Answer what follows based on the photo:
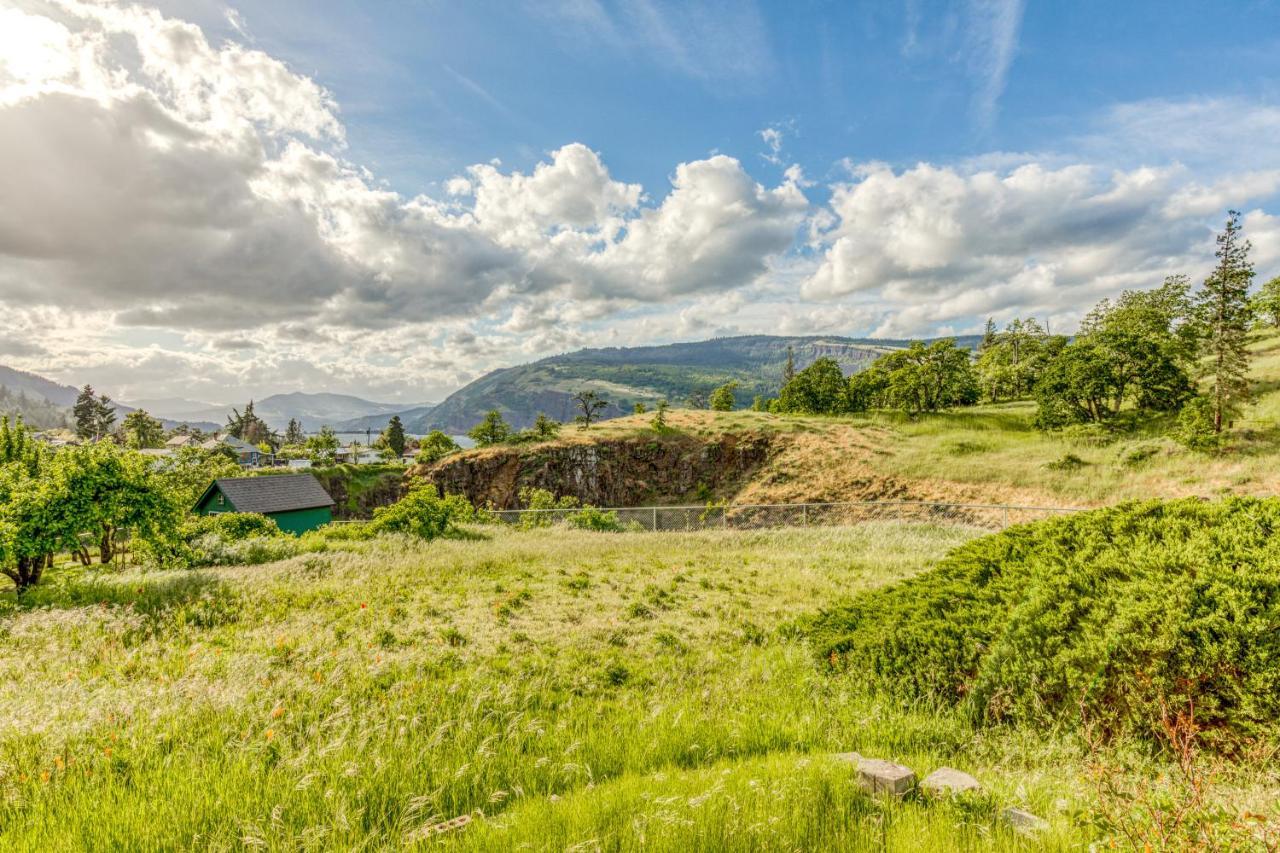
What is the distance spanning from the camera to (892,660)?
602 cm

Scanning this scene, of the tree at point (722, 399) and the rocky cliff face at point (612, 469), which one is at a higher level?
the tree at point (722, 399)

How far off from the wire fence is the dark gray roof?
15.5 meters

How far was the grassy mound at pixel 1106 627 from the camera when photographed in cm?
427

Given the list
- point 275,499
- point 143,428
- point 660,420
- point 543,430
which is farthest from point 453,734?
point 143,428

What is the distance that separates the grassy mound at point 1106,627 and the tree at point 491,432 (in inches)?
2154

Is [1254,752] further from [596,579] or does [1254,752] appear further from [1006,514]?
[1006,514]

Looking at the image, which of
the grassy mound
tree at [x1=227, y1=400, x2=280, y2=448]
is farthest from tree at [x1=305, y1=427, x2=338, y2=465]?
the grassy mound

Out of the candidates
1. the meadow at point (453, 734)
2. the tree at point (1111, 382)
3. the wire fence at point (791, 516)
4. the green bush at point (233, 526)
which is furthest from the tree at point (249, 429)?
the tree at point (1111, 382)

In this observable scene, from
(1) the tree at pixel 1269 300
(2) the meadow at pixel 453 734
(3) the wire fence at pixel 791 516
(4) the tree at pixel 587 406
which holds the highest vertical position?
(1) the tree at pixel 1269 300

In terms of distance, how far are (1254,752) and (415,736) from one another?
6.54 metres

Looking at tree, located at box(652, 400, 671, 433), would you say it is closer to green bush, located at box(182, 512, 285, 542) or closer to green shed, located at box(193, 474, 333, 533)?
green shed, located at box(193, 474, 333, 533)

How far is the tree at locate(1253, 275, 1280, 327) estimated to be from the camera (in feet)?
194

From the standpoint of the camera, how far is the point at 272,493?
3173 centimetres

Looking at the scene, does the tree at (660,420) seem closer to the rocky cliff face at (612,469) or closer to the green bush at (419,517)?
the rocky cliff face at (612,469)
